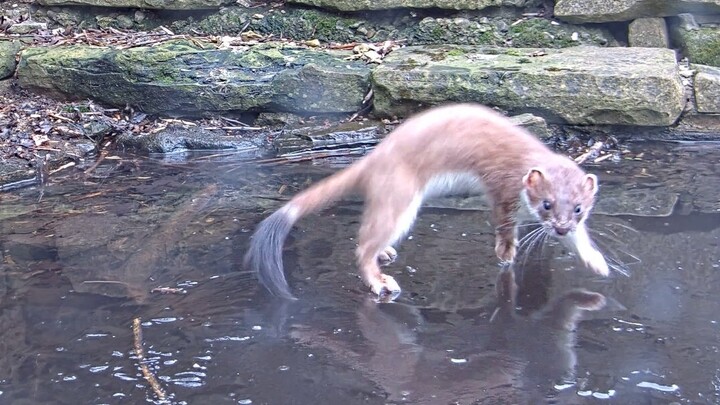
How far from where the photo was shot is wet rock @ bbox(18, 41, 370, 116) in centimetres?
700

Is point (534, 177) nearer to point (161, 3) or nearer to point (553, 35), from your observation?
point (553, 35)

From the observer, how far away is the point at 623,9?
701 centimetres

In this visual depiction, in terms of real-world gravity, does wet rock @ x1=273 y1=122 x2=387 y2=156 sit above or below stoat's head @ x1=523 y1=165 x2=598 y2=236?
below

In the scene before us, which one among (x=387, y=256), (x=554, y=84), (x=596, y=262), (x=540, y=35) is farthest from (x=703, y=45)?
(x=387, y=256)

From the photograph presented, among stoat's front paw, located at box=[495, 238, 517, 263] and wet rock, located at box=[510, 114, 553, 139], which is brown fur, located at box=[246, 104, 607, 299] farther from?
wet rock, located at box=[510, 114, 553, 139]

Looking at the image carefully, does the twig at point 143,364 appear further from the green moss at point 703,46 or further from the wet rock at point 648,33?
the green moss at point 703,46

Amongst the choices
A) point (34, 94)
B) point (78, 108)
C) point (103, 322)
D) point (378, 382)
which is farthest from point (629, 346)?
point (34, 94)

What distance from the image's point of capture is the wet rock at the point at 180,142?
22.1 feet

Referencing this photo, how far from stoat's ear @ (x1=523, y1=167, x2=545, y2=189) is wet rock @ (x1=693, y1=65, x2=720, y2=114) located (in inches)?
114

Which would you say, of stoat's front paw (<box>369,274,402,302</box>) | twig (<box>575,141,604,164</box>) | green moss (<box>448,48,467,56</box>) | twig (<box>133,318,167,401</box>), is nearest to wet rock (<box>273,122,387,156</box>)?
green moss (<box>448,48,467,56</box>)

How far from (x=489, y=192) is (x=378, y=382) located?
1.52m

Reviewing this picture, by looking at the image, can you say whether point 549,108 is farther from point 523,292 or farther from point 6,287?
point 6,287

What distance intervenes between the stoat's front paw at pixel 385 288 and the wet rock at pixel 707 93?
3519 millimetres

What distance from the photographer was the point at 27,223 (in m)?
5.17
